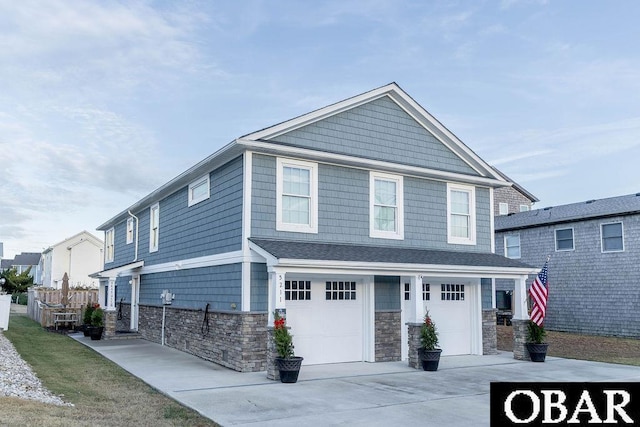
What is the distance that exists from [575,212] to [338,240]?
1354cm

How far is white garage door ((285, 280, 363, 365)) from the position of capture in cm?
1346

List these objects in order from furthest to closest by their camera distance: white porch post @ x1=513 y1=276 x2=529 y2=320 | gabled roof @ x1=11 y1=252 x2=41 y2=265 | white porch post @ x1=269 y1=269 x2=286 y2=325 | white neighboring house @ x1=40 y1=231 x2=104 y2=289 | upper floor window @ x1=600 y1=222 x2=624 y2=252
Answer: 1. gabled roof @ x1=11 y1=252 x2=41 y2=265
2. white neighboring house @ x1=40 y1=231 x2=104 y2=289
3. upper floor window @ x1=600 y1=222 x2=624 y2=252
4. white porch post @ x1=513 y1=276 x2=529 y2=320
5. white porch post @ x1=269 y1=269 x2=286 y2=325

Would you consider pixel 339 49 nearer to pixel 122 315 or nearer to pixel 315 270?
pixel 315 270

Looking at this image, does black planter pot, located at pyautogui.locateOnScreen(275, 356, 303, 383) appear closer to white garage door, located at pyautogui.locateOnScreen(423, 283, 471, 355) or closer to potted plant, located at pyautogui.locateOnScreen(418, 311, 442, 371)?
potted plant, located at pyautogui.locateOnScreen(418, 311, 442, 371)

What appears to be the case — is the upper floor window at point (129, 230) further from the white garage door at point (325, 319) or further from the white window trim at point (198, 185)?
the white garage door at point (325, 319)

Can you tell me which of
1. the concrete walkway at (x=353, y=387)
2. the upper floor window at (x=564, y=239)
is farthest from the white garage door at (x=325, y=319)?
the upper floor window at (x=564, y=239)

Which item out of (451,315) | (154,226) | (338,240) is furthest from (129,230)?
(451,315)

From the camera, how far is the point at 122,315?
943 inches

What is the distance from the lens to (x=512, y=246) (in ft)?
84.4

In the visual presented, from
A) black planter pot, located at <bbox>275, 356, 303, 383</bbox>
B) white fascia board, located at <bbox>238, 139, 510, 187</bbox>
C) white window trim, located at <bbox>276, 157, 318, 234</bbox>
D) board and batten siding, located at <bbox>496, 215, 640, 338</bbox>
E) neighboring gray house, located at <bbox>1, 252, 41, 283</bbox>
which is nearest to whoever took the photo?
black planter pot, located at <bbox>275, 356, 303, 383</bbox>

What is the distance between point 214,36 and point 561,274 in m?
16.6

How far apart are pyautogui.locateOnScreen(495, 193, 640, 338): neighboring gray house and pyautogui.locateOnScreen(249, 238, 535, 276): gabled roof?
758cm

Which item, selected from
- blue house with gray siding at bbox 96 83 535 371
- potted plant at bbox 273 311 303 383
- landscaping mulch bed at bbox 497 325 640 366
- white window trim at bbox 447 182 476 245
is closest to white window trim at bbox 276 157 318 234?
blue house with gray siding at bbox 96 83 535 371

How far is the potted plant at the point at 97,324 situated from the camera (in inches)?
760
